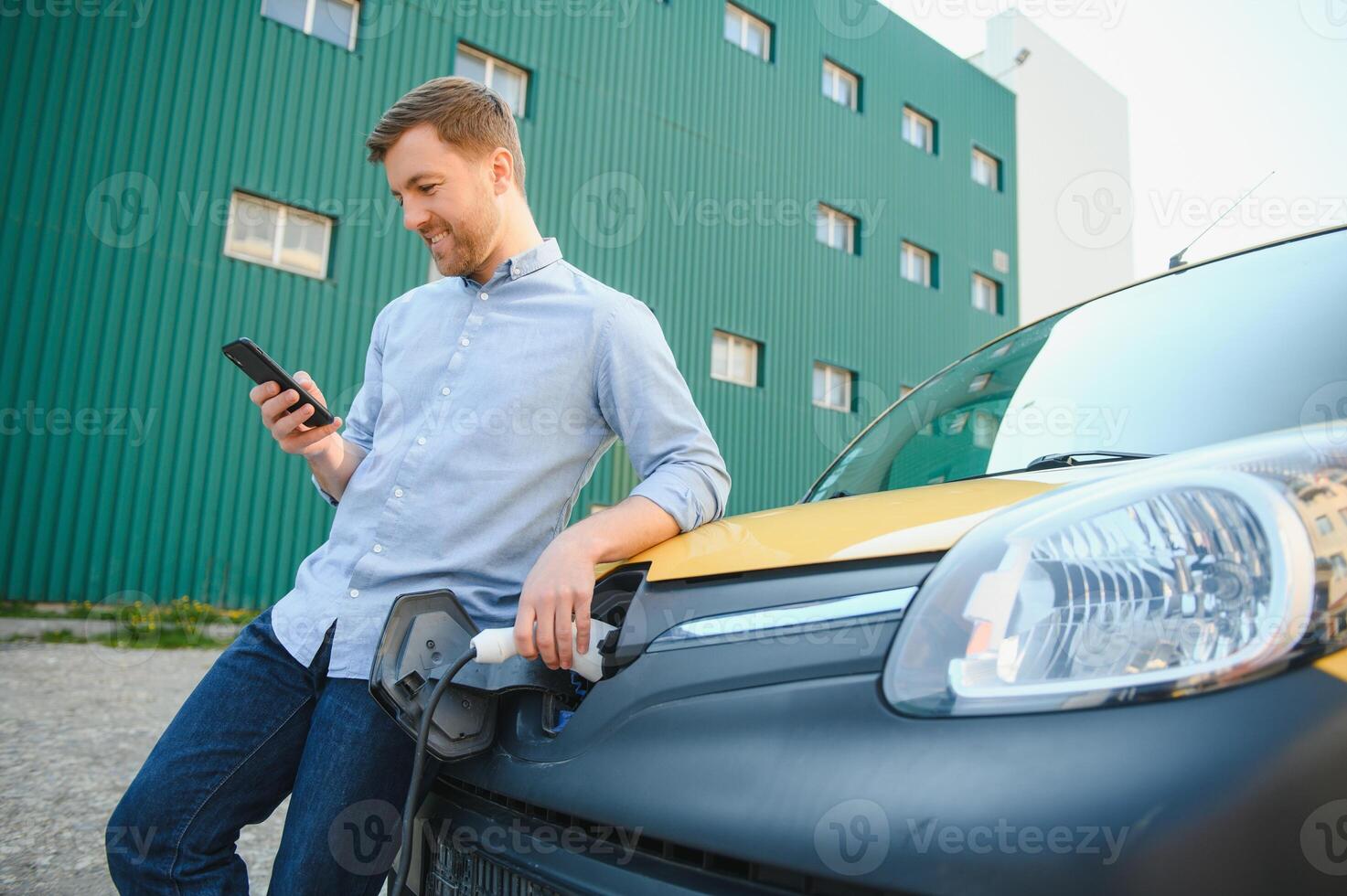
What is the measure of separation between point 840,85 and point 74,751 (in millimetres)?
15148

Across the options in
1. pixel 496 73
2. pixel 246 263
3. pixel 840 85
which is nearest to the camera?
pixel 246 263

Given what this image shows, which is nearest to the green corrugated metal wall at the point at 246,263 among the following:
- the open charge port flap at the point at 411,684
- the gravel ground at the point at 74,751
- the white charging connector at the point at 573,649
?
the gravel ground at the point at 74,751

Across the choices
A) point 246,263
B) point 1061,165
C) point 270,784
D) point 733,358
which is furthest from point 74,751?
point 1061,165

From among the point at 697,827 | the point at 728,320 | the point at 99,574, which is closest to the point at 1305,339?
the point at 697,827

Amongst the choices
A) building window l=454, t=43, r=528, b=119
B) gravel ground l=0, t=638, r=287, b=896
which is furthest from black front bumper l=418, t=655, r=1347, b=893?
building window l=454, t=43, r=528, b=119

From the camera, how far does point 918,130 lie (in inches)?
658

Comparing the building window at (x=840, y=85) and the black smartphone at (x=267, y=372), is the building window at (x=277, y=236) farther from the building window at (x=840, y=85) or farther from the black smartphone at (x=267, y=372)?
the building window at (x=840, y=85)

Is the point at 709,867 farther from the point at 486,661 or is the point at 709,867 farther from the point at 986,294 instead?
the point at 986,294

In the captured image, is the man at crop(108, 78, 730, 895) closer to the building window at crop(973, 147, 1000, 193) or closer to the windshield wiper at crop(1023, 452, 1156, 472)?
the windshield wiper at crop(1023, 452, 1156, 472)

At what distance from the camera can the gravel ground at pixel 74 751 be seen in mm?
2506

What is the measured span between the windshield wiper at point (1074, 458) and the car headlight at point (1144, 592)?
0.37 m

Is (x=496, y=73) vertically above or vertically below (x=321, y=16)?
above

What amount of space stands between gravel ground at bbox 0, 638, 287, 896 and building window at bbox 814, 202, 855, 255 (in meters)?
11.3

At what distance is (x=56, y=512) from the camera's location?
24.5 feet
